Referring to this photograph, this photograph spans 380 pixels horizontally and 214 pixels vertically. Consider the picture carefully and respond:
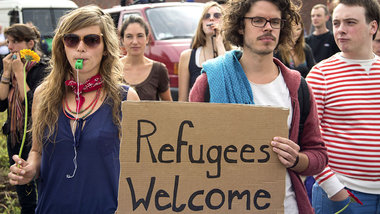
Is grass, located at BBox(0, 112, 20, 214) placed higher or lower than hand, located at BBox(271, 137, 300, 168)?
lower

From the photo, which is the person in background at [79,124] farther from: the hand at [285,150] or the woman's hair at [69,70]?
the hand at [285,150]

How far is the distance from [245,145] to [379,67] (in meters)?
1.35

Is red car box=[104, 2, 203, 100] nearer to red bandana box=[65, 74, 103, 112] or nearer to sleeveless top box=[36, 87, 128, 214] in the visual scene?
red bandana box=[65, 74, 103, 112]

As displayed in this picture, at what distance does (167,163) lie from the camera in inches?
91.1

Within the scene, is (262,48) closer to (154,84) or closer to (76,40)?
(76,40)

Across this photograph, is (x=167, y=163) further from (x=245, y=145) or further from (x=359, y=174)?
(x=359, y=174)

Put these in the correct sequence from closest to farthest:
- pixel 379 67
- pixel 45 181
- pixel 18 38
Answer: pixel 45 181 < pixel 379 67 < pixel 18 38

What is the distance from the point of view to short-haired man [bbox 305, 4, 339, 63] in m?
8.39

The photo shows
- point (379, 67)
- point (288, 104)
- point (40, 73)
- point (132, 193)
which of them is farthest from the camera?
point (40, 73)

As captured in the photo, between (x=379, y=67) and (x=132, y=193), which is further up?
(x=379, y=67)

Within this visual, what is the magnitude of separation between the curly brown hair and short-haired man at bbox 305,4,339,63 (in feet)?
18.8

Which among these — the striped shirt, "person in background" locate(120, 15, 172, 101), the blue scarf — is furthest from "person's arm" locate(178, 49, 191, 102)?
the blue scarf

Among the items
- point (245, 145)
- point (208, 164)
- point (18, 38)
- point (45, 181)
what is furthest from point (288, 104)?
point (18, 38)

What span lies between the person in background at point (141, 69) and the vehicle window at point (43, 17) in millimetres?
12422
